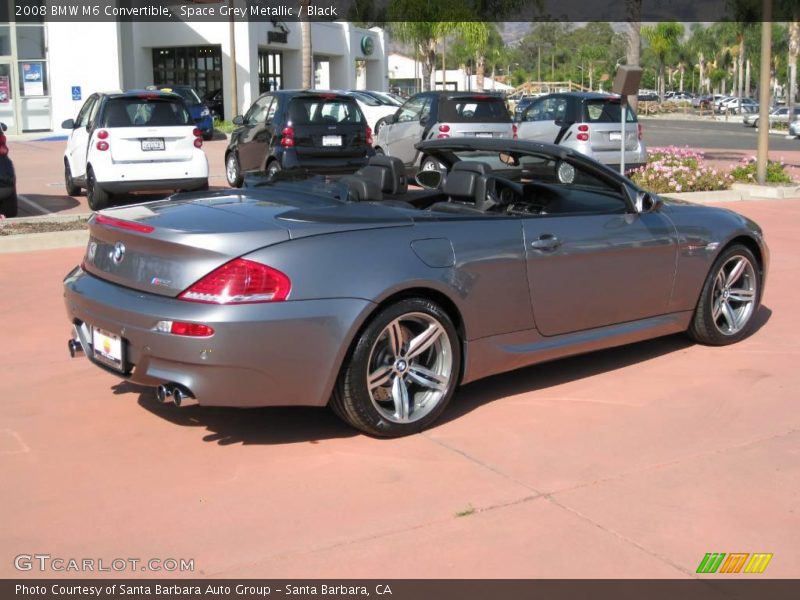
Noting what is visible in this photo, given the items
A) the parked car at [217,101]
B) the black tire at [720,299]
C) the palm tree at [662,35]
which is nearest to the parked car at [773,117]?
the palm tree at [662,35]

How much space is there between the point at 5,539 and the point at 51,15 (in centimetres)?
3289

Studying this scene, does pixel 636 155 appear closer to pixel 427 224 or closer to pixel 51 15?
pixel 427 224

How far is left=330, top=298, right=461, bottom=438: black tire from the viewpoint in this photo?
15.8 ft

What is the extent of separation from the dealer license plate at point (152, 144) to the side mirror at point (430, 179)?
706 centimetres

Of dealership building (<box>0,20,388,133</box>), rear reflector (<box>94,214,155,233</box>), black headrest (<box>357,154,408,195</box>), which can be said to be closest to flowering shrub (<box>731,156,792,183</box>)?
black headrest (<box>357,154,408,195</box>)

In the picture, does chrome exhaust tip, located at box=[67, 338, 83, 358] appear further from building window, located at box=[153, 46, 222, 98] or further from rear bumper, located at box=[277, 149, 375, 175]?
building window, located at box=[153, 46, 222, 98]

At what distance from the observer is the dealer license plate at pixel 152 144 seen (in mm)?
12820

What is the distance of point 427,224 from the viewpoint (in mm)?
5184

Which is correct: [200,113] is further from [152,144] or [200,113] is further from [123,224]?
[123,224]

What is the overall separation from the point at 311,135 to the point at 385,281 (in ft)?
34.1
